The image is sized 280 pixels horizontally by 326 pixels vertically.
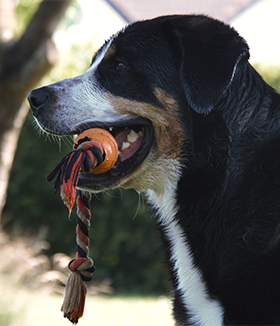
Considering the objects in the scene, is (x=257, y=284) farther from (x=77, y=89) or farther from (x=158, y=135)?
(x=77, y=89)

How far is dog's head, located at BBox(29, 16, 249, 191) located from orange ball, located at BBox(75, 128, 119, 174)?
7 centimetres

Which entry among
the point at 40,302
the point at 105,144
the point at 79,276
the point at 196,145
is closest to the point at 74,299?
the point at 79,276

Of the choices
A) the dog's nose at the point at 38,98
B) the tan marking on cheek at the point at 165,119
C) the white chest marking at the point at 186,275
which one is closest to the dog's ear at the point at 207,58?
the tan marking on cheek at the point at 165,119

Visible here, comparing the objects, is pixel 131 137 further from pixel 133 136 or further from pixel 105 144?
pixel 105 144

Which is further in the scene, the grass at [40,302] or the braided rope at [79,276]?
A: the grass at [40,302]

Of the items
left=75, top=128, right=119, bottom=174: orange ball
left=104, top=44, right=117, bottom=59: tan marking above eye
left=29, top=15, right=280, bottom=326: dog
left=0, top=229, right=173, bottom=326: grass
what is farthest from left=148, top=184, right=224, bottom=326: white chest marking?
left=104, top=44, right=117, bottom=59: tan marking above eye

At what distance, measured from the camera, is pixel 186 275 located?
88.8 inches

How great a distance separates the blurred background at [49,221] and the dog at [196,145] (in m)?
1.41

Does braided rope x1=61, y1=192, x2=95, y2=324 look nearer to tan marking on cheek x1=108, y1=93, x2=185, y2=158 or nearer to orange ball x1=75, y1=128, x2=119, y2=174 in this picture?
orange ball x1=75, y1=128, x2=119, y2=174

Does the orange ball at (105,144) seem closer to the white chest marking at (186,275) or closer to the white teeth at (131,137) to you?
the white teeth at (131,137)

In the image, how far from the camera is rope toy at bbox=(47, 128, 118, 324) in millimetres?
2014

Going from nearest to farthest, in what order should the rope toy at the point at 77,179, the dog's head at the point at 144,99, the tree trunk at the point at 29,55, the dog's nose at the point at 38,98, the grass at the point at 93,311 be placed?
the rope toy at the point at 77,179 < the dog's head at the point at 144,99 < the dog's nose at the point at 38,98 < the grass at the point at 93,311 < the tree trunk at the point at 29,55

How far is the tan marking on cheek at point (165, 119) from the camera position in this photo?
234 centimetres

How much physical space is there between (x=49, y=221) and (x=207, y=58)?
576 centimetres
